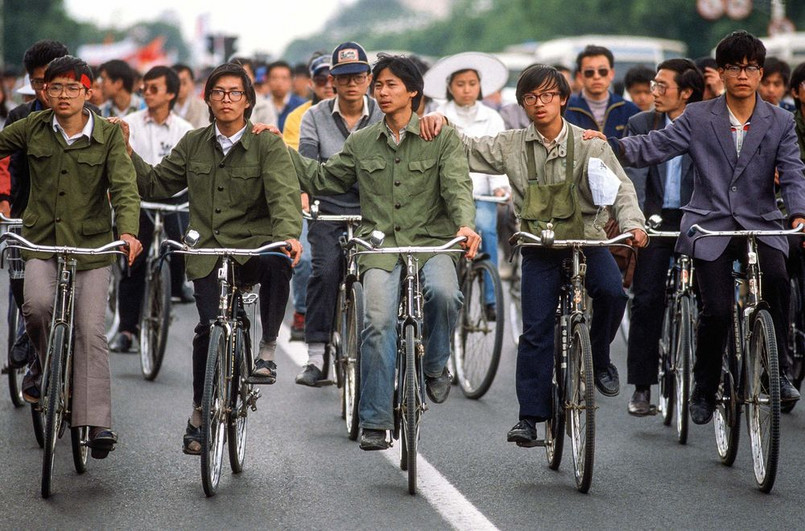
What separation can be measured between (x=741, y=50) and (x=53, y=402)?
Result: 3.76 m

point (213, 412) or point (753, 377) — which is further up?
point (753, 377)

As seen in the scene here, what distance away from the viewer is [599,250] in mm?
7535

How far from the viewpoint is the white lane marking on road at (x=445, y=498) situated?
6.50 metres

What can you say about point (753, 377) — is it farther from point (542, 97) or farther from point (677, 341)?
point (542, 97)

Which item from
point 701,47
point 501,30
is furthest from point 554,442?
point 501,30

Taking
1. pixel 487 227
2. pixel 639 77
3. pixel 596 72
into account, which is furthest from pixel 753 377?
pixel 639 77

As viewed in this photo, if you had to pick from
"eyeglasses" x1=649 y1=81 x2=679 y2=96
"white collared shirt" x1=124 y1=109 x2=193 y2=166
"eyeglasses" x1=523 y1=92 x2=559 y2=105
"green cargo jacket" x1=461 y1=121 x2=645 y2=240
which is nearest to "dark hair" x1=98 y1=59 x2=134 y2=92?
"white collared shirt" x1=124 y1=109 x2=193 y2=166

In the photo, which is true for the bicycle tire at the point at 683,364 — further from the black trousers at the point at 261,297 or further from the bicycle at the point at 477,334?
the black trousers at the point at 261,297

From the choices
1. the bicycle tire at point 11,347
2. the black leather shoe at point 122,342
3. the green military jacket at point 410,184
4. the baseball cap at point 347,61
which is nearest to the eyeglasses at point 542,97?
the green military jacket at point 410,184

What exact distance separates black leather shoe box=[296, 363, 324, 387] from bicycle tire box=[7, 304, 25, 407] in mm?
1692

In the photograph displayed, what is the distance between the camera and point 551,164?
7.49 m

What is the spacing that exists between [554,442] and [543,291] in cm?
76

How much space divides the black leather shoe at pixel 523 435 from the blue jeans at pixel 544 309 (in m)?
0.05

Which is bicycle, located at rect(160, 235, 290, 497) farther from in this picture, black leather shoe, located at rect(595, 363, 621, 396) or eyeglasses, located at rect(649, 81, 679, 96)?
eyeglasses, located at rect(649, 81, 679, 96)
